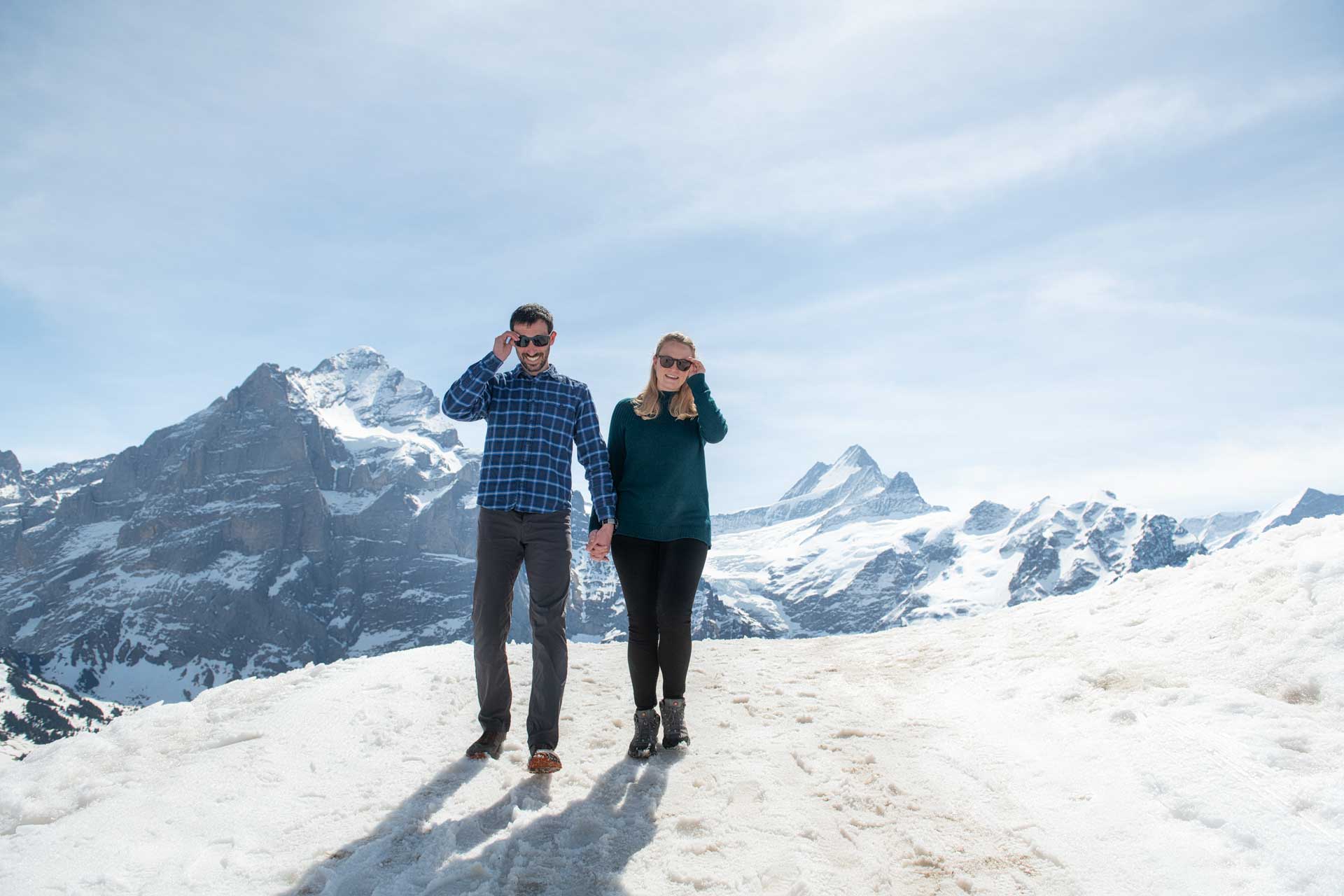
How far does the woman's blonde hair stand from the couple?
0.01 m

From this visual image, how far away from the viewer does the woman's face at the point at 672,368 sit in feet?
24.2

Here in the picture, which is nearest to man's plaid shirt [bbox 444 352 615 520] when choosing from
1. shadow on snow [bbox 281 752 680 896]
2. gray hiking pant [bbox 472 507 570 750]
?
gray hiking pant [bbox 472 507 570 750]

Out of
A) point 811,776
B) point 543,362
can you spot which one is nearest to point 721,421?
point 543,362

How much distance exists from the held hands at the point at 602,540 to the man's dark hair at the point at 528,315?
206 centimetres

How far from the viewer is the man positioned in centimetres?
688

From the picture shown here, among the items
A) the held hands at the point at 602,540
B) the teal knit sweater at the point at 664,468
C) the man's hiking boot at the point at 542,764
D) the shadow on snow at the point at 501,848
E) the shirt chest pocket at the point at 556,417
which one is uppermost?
the shirt chest pocket at the point at 556,417

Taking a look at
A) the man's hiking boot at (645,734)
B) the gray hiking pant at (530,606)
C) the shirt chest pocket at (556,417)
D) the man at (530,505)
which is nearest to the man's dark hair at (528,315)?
the man at (530,505)

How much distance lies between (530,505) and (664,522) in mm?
1235

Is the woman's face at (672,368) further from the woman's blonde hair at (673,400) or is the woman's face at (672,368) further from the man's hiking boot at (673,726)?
the man's hiking boot at (673,726)

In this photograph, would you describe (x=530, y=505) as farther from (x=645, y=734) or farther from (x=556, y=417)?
(x=645, y=734)

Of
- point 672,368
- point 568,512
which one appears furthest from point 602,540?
point 672,368

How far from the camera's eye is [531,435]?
7.27 metres

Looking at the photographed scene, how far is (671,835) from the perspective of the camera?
17.6 feet

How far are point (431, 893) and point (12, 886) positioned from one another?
2.25m
